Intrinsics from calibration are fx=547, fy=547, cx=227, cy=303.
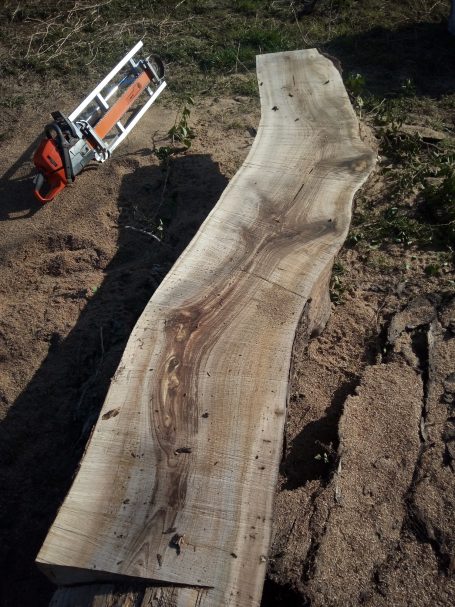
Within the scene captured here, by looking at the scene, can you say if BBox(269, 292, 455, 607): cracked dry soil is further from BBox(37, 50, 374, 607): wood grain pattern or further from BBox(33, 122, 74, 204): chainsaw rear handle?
BBox(33, 122, 74, 204): chainsaw rear handle

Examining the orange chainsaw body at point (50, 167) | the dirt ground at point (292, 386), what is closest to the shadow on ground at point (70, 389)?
the dirt ground at point (292, 386)

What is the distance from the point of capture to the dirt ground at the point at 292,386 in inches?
83.7

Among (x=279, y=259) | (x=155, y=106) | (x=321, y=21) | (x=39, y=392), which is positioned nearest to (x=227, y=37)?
(x=321, y=21)

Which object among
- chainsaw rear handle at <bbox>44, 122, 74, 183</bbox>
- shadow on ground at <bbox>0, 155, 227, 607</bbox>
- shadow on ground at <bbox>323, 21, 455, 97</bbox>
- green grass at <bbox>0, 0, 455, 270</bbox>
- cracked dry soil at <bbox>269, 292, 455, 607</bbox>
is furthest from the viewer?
shadow on ground at <bbox>323, 21, 455, 97</bbox>

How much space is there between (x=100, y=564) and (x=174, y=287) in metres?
1.33

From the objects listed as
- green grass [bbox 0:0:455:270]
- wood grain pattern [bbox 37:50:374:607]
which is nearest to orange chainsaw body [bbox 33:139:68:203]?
wood grain pattern [bbox 37:50:374:607]

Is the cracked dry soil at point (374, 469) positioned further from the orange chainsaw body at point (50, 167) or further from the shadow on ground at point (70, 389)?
the orange chainsaw body at point (50, 167)

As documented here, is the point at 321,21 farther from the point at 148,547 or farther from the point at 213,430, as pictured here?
the point at 148,547

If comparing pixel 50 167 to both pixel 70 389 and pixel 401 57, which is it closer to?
pixel 70 389

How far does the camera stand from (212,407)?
2.17 metres

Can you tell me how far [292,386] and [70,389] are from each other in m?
1.33

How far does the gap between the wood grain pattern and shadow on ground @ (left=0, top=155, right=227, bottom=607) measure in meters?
0.71

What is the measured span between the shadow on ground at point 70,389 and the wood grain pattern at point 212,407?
2.34 feet

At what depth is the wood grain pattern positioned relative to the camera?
1.77m
